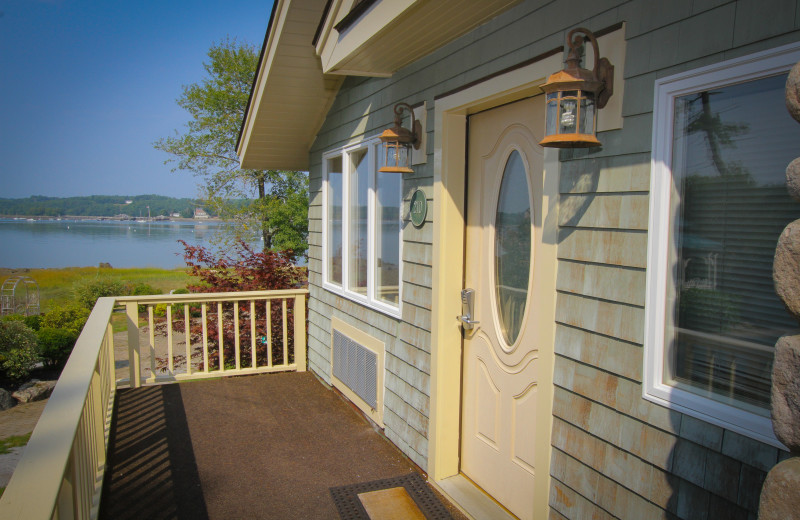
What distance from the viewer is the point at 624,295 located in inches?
77.4

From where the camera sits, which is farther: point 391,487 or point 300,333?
point 300,333

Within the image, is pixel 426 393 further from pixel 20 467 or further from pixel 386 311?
pixel 20 467

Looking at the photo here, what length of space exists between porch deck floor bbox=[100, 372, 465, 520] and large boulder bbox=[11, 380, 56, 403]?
5.41 m

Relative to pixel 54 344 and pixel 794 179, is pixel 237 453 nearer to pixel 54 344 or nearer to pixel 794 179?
pixel 794 179

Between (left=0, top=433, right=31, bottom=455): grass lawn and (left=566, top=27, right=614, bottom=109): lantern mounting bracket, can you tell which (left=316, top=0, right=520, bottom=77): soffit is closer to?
Result: (left=566, top=27, right=614, bottom=109): lantern mounting bracket

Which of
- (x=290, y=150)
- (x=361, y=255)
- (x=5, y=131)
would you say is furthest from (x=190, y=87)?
(x=5, y=131)

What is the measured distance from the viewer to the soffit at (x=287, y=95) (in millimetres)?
4258

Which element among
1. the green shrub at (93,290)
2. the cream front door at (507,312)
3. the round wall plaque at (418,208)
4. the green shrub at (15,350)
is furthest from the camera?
the green shrub at (93,290)

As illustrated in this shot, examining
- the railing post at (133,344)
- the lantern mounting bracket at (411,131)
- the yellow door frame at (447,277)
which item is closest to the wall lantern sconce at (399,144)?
the lantern mounting bracket at (411,131)

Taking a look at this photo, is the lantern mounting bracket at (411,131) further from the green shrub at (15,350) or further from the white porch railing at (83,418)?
the green shrub at (15,350)

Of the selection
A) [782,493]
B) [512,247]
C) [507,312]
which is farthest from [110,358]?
[782,493]

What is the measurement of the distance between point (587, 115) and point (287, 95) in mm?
3713

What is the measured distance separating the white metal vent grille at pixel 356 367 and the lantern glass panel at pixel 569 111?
107 inches

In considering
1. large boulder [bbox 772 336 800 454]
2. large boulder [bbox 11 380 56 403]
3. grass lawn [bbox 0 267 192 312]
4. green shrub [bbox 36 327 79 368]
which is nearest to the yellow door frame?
large boulder [bbox 772 336 800 454]
